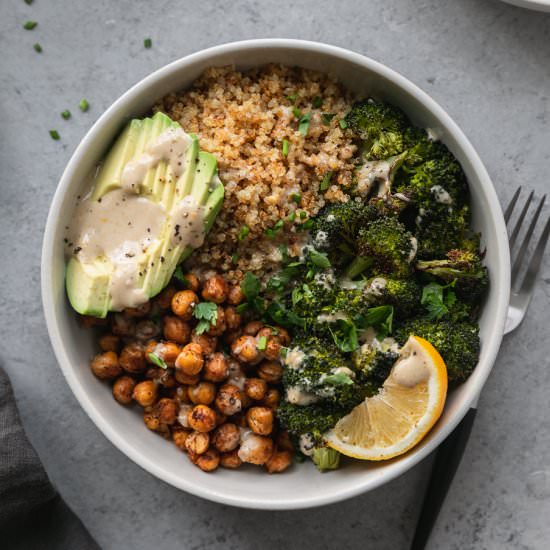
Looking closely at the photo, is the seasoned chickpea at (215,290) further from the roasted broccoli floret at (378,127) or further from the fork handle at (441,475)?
the fork handle at (441,475)

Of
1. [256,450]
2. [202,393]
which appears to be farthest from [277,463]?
[202,393]

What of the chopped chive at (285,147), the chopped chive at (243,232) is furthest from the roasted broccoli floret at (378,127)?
the chopped chive at (243,232)

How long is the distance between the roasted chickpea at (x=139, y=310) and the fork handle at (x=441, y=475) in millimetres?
1122

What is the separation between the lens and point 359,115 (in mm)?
2240

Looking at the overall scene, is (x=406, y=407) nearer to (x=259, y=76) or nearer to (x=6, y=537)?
(x=259, y=76)

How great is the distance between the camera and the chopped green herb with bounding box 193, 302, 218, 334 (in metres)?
2.21

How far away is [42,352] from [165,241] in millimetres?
721

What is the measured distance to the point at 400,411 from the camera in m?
2.10

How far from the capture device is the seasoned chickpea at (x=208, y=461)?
2.24 metres

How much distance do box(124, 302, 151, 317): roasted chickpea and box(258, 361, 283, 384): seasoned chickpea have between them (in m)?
0.42

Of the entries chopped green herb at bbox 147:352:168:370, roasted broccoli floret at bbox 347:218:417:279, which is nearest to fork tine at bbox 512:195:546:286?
roasted broccoli floret at bbox 347:218:417:279

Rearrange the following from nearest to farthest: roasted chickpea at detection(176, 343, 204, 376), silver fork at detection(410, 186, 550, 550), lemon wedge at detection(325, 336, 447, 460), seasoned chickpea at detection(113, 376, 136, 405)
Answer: lemon wedge at detection(325, 336, 447, 460)
roasted chickpea at detection(176, 343, 204, 376)
seasoned chickpea at detection(113, 376, 136, 405)
silver fork at detection(410, 186, 550, 550)

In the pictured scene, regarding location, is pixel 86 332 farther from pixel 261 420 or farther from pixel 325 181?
pixel 325 181

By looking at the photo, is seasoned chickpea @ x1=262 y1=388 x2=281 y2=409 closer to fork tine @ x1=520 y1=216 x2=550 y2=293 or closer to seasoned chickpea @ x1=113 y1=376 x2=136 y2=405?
seasoned chickpea @ x1=113 y1=376 x2=136 y2=405
